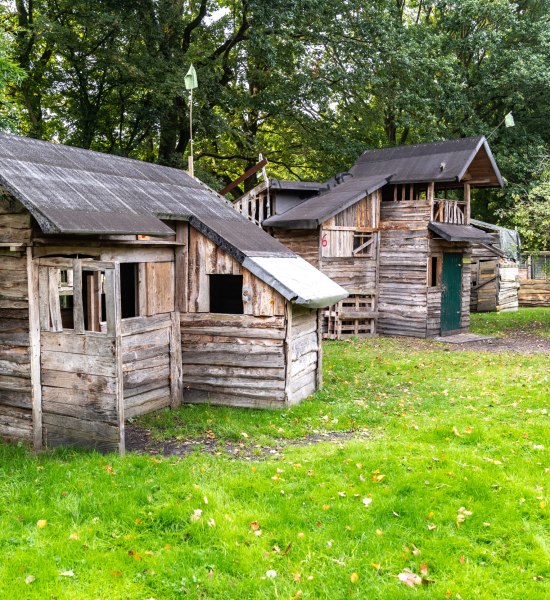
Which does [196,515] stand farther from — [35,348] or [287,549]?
[35,348]

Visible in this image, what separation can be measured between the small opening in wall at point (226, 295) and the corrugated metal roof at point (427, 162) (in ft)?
32.6

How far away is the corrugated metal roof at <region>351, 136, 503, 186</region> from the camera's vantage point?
65.4 feet

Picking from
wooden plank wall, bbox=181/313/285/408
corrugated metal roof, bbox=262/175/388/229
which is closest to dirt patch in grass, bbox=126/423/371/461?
wooden plank wall, bbox=181/313/285/408

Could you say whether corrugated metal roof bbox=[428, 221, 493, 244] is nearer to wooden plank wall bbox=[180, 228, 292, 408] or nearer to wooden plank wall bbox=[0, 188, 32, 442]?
wooden plank wall bbox=[180, 228, 292, 408]

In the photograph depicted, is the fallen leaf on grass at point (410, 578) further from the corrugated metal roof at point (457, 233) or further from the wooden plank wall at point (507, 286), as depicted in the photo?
the wooden plank wall at point (507, 286)

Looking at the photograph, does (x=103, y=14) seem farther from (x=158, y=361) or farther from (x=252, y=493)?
(x=252, y=493)

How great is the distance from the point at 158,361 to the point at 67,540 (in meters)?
5.08

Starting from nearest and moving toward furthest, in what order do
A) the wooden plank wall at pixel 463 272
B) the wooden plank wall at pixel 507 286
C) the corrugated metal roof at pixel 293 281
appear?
1. the corrugated metal roof at pixel 293 281
2. the wooden plank wall at pixel 463 272
3. the wooden plank wall at pixel 507 286

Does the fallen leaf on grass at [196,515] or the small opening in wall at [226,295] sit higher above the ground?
the small opening in wall at [226,295]

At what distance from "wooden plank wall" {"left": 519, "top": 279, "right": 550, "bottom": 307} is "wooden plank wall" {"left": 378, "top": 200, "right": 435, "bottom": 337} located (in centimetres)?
1308

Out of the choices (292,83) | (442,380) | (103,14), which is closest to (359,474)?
(442,380)

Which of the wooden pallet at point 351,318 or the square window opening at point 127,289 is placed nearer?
the square window opening at point 127,289

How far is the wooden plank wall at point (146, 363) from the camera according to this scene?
980 cm

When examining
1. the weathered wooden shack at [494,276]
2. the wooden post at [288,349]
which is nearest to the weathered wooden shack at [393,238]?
the weathered wooden shack at [494,276]
